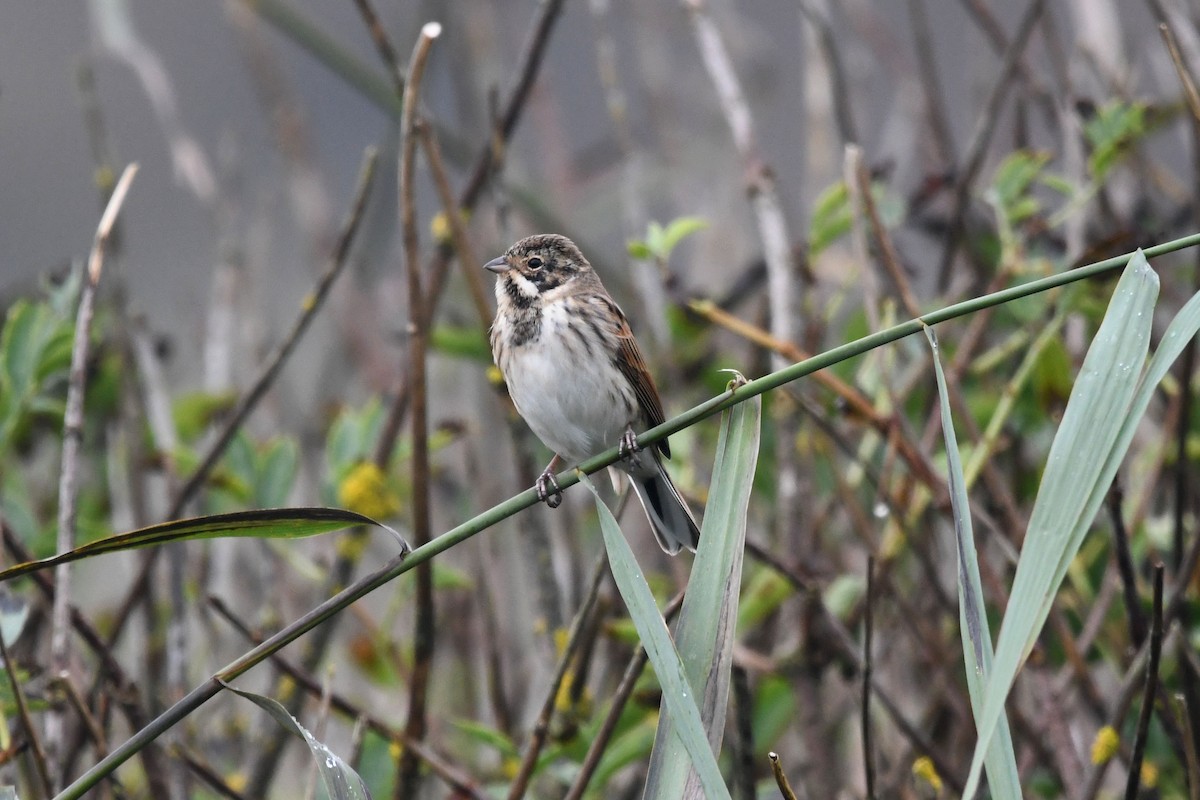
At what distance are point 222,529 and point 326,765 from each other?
28cm

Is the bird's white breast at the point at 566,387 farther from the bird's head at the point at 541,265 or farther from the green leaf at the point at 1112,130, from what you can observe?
the green leaf at the point at 1112,130

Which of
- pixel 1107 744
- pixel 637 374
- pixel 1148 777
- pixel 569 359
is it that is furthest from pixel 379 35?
pixel 1148 777

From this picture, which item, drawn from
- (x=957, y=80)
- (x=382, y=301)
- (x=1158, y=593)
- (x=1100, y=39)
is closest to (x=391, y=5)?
(x=382, y=301)

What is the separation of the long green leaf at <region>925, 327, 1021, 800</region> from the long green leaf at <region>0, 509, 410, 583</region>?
57cm

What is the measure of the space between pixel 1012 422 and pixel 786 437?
54 cm

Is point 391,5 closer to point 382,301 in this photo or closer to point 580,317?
point 382,301

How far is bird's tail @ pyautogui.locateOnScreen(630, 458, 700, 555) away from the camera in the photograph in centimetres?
251

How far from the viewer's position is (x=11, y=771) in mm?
2168

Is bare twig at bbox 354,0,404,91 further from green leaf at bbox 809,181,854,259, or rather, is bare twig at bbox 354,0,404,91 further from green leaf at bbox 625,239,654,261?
green leaf at bbox 809,181,854,259

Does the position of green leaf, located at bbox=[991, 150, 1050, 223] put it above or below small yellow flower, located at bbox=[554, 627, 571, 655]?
above

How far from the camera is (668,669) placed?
1.42 m

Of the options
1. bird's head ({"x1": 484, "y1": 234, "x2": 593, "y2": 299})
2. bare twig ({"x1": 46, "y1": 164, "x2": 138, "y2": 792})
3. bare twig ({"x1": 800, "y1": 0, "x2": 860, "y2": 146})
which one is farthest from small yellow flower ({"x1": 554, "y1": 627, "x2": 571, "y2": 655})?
bare twig ({"x1": 800, "y1": 0, "x2": 860, "y2": 146})

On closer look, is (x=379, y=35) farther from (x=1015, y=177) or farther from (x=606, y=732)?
(x=606, y=732)

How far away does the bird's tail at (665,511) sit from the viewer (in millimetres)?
2508
